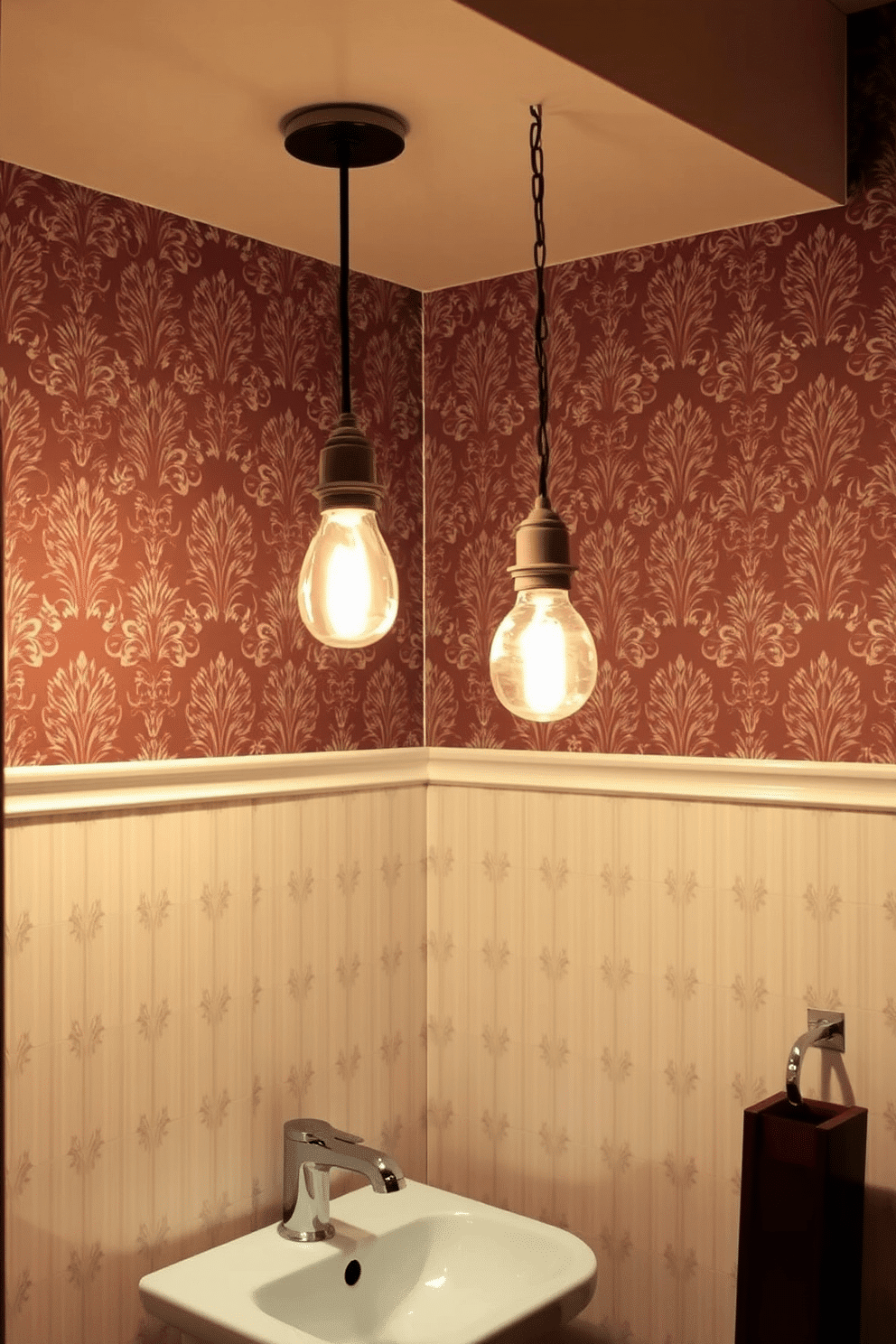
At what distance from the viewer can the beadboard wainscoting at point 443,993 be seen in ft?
6.37

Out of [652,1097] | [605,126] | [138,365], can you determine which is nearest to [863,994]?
[652,1097]

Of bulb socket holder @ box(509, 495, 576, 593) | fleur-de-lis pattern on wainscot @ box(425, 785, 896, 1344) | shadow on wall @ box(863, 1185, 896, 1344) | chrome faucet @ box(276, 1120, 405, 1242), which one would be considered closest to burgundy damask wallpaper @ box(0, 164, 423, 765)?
fleur-de-lis pattern on wainscot @ box(425, 785, 896, 1344)

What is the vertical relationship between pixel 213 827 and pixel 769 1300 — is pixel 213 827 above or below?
above

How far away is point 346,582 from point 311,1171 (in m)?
1.06

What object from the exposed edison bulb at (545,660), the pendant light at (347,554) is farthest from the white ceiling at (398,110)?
the exposed edison bulb at (545,660)

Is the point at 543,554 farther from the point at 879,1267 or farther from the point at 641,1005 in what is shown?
the point at 879,1267

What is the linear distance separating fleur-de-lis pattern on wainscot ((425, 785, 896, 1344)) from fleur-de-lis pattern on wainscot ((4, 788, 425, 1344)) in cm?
13

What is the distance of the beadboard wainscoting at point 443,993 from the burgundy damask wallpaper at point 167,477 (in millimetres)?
99

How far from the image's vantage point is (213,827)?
2.14 metres

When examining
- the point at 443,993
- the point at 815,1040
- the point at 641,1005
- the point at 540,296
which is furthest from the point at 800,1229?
the point at 540,296

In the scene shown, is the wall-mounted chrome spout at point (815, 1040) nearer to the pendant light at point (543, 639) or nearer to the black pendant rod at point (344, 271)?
the pendant light at point (543, 639)

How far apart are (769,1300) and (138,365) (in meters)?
1.63

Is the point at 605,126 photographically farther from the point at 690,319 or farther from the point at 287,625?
the point at 287,625

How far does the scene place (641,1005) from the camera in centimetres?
226
